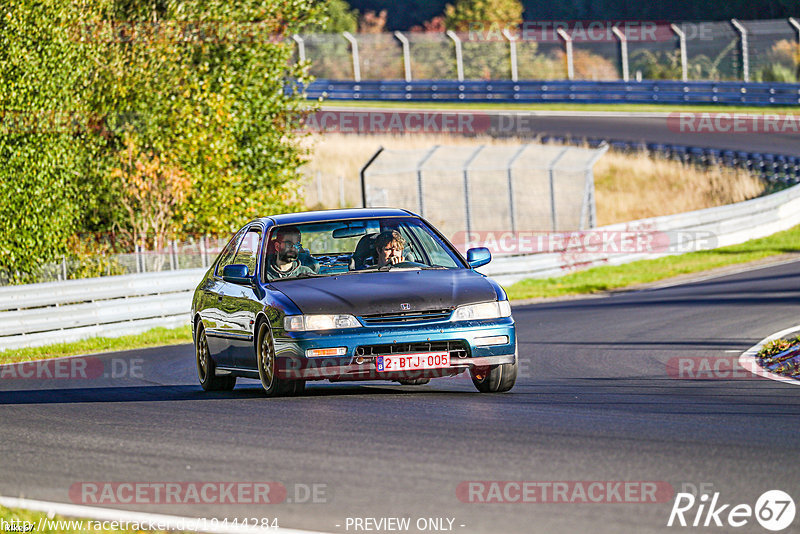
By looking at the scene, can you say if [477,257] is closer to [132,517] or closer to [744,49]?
[132,517]

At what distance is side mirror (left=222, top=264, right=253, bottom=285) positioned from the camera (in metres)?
10.9

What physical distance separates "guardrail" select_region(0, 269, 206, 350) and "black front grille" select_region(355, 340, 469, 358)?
10.7 metres

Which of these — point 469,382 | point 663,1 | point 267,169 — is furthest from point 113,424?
point 663,1

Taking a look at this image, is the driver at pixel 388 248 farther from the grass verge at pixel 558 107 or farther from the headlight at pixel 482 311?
the grass verge at pixel 558 107

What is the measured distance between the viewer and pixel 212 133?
28.2 m

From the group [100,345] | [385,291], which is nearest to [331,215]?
[385,291]

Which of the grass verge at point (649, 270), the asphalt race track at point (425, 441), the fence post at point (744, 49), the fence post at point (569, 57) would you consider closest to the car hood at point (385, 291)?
the asphalt race track at point (425, 441)

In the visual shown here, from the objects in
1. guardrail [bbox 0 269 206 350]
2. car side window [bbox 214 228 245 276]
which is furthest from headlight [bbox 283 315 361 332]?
guardrail [bbox 0 269 206 350]

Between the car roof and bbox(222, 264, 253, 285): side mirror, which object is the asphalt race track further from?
the car roof

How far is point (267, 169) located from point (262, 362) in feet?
71.8

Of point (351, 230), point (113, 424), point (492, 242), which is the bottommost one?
point (492, 242)

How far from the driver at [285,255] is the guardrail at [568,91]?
1392 inches

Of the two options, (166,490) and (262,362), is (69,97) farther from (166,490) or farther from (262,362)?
(166,490)

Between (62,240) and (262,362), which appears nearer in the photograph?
(262,362)
